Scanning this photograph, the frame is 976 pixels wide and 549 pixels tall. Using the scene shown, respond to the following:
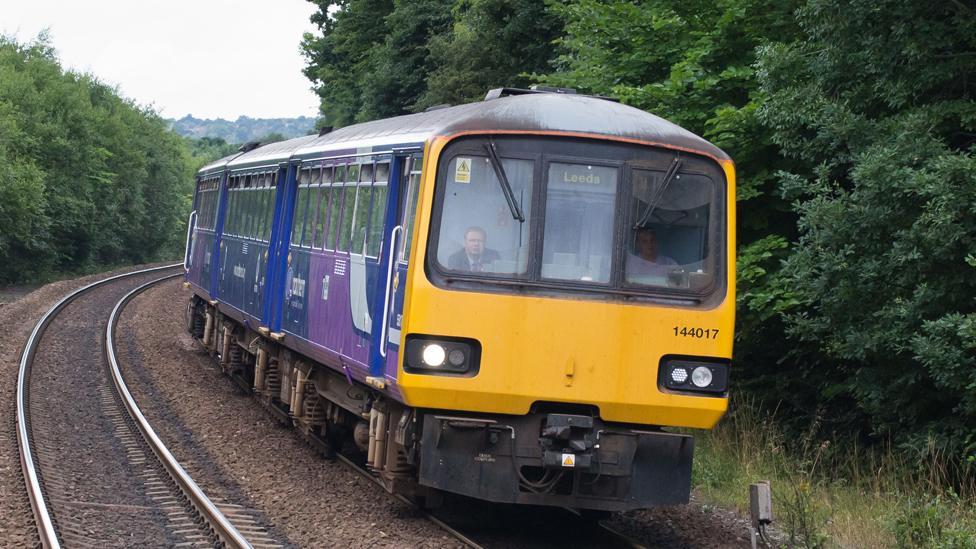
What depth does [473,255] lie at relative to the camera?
787 centimetres

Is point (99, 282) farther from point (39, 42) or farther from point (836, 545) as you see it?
point (836, 545)

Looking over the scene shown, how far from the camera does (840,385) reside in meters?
11.3

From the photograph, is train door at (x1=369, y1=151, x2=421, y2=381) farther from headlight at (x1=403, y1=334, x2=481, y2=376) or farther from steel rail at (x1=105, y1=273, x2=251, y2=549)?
steel rail at (x1=105, y1=273, x2=251, y2=549)

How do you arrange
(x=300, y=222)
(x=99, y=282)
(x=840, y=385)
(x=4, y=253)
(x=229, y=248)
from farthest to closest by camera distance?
(x=4, y=253)
(x=99, y=282)
(x=229, y=248)
(x=300, y=222)
(x=840, y=385)

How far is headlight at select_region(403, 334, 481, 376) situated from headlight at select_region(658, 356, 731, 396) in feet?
3.96

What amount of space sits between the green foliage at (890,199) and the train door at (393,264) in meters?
3.43

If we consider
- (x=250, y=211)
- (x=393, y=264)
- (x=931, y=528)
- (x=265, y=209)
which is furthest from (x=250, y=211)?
(x=931, y=528)

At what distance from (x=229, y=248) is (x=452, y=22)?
74.2 ft

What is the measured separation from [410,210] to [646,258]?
1.57m

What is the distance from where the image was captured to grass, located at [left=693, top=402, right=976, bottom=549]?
7.85 metres

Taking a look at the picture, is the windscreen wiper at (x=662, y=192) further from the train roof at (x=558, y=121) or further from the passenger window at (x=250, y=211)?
the passenger window at (x=250, y=211)

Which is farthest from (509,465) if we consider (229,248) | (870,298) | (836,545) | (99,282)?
(99,282)

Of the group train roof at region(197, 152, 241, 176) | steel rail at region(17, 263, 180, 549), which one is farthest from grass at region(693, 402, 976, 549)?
train roof at region(197, 152, 241, 176)

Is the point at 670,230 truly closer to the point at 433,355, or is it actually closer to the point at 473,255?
the point at 473,255
